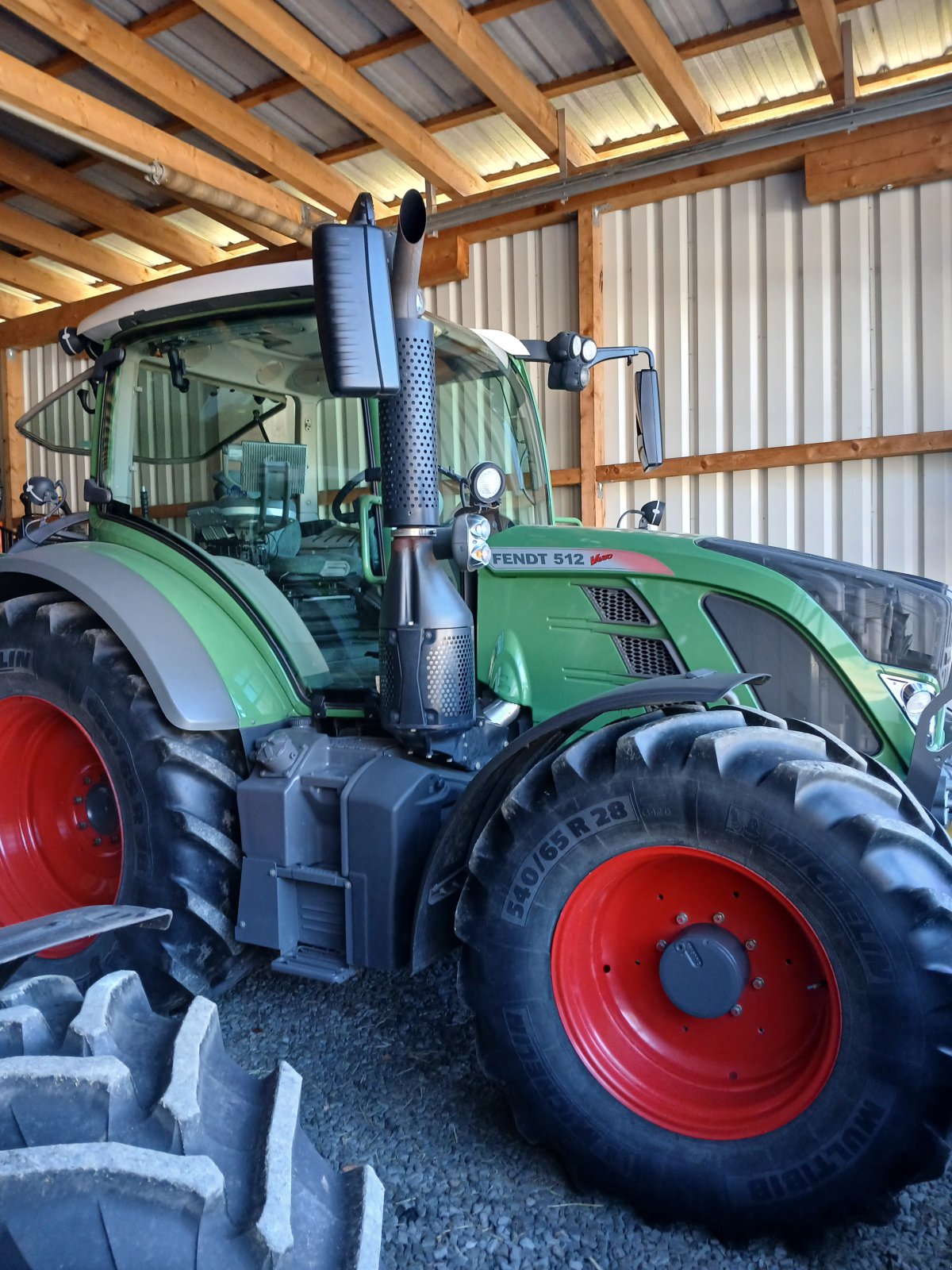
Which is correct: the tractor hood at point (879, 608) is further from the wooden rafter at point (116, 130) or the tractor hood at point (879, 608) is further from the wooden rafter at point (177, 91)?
the wooden rafter at point (116, 130)

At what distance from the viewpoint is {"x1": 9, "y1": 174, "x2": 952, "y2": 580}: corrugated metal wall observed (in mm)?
5984

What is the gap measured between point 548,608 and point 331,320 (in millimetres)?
1086

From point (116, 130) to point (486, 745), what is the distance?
498 cm

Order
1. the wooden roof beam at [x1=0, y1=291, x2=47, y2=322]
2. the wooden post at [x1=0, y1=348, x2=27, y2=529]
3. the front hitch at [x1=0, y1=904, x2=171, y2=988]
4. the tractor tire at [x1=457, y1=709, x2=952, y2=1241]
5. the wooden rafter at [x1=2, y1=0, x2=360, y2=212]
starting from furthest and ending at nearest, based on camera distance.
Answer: the wooden roof beam at [x1=0, y1=291, x2=47, y2=322] < the wooden post at [x1=0, y1=348, x2=27, y2=529] < the wooden rafter at [x1=2, y1=0, x2=360, y2=212] < the tractor tire at [x1=457, y1=709, x2=952, y2=1241] < the front hitch at [x1=0, y1=904, x2=171, y2=988]

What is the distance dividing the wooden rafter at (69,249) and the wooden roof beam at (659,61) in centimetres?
517

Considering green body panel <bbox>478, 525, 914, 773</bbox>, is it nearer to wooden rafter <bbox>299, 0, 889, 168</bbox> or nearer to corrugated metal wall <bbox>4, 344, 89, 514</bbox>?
wooden rafter <bbox>299, 0, 889, 168</bbox>

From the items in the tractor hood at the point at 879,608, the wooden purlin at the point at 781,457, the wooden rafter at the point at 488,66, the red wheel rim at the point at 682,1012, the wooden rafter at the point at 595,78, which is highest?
the wooden rafter at the point at 595,78

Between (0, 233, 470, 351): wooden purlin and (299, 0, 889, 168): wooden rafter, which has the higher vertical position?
(299, 0, 889, 168): wooden rafter

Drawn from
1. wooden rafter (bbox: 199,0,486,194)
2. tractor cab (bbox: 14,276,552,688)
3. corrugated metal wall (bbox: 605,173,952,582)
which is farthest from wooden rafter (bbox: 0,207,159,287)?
tractor cab (bbox: 14,276,552,688)

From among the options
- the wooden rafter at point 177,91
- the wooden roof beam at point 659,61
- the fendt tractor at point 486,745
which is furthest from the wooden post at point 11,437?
the wooden roof beam at point 659,61

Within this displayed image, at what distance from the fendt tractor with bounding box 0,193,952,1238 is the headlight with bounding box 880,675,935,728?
1 cm

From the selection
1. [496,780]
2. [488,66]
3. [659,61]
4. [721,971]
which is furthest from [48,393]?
[721,971]

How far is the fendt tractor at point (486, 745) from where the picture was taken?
5.80 ft

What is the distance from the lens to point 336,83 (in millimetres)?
5656
